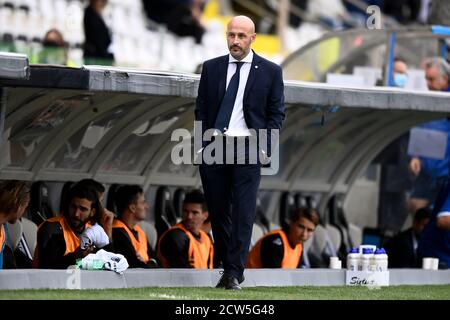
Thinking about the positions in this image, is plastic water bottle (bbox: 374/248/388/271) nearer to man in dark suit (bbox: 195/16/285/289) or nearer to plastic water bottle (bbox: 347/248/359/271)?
plastic water bottle (bbox: 347/248/359/271)

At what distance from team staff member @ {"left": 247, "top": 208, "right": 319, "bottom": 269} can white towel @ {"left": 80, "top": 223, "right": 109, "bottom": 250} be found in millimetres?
2157

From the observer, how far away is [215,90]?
10.7 metres

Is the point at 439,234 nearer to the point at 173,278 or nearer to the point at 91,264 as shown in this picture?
the point at 173,278

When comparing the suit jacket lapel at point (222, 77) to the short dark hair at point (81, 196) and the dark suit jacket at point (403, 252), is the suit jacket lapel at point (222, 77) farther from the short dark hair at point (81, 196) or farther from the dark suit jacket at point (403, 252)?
the dark suit jacket at point (403, 252)

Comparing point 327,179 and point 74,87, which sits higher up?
point 74,87

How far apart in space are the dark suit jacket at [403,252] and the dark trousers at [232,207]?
14.2ft

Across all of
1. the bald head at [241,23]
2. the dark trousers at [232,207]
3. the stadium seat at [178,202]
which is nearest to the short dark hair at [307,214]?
the stadium seat at [178,202]

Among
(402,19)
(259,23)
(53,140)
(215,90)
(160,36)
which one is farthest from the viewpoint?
(402,19)

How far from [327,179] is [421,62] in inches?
77.6

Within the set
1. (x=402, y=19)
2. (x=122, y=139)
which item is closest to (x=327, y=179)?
(x=122, y=139)

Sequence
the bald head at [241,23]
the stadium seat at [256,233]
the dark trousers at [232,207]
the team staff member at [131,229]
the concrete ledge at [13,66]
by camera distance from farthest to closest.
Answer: the stadium seat at [256,233], the team staff member at [131,229], the dark trousers at [232,207], the bald head at [241,23], the concrete ledge at [13,66]

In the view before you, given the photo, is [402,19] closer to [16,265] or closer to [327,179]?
[327,179]

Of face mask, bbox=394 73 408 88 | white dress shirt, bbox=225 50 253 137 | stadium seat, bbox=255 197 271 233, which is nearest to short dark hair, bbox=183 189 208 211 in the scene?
stadium seat, bbox=255 197 271 233

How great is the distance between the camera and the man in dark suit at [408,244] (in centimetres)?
1490
